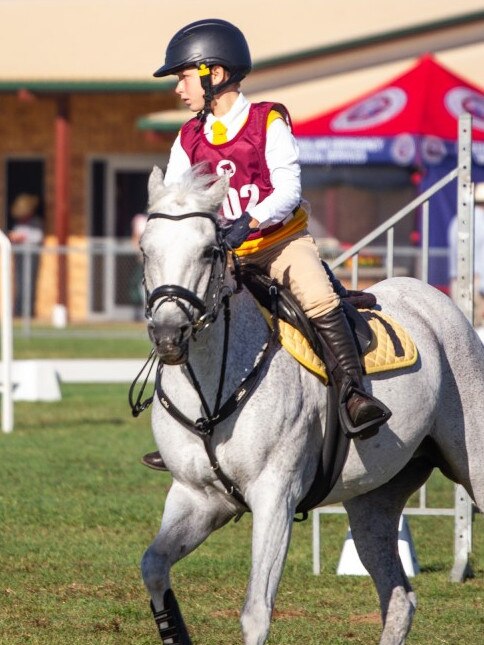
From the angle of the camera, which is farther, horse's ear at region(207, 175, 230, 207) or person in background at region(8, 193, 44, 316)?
person in background at region(8, 193, 44, 316)

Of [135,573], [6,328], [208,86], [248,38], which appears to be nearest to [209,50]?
[208,86]

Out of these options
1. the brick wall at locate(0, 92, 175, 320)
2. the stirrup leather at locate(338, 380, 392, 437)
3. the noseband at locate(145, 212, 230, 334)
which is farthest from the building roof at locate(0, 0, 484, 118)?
the noseband at locate(145, 212, 230, 334)

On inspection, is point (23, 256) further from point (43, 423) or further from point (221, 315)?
point (221, 315)

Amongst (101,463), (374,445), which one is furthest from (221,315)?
(101,463)

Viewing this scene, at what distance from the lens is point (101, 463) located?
1246cm

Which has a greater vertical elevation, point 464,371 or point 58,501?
point 464,371

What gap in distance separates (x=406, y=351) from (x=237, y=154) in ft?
3.80

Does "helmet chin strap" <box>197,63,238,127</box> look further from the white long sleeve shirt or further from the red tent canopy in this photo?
the red tent canopy

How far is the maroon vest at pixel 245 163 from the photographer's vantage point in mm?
6184

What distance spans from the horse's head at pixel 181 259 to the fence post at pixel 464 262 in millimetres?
2971

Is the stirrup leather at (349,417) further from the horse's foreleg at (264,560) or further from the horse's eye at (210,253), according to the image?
the horse's eye at (210,253)

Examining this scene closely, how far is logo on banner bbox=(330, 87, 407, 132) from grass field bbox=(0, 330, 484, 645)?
929cm

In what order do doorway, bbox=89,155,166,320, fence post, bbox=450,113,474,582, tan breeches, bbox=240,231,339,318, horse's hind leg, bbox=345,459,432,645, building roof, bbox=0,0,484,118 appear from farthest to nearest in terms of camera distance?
doorway, bbox=89,155,166,320 → building roof, bbox=0,0,484,118 → fence post, bbox=450,113,474,582 → horse's hind leg, bbox=345,459,432,645 → tan breeches, bbox=240,231,339,318

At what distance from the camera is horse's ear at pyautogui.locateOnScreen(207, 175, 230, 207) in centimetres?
561
